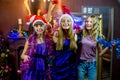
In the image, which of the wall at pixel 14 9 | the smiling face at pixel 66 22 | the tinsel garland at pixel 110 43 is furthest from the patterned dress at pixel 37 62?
the wall at pixel 14 9

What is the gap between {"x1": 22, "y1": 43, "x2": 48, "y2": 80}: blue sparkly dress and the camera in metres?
3.17

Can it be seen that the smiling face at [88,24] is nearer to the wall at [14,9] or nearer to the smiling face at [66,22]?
the smiling face at [66,22]

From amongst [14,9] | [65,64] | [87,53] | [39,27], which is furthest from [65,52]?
[14,9]

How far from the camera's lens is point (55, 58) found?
318 centimetres

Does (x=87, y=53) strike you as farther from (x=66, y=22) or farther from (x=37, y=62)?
(x=37, y=62)

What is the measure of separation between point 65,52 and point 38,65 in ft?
1.24

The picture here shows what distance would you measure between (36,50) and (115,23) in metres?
1.84

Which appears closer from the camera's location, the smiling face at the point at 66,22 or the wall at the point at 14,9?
the smiling face at the point at 66,22

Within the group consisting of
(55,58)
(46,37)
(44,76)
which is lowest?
(44,76)

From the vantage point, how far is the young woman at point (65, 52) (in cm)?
313

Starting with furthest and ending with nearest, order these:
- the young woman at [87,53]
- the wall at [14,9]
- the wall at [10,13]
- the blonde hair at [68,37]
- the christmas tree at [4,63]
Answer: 1. the wall at [10,13]
2. the wall at [14,9]
3. the christmas tree at [4,63]
4. the young woman at [87,53]
5. the blonde hair at [68,37]

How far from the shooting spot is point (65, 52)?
3143 millimetres

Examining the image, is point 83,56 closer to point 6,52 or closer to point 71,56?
point 71,56

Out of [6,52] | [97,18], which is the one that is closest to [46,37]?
[97,18]
